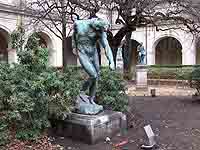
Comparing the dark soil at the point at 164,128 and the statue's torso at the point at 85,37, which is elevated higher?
the statue's torso at the point at 85,37

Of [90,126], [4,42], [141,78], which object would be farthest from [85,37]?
[4,42]

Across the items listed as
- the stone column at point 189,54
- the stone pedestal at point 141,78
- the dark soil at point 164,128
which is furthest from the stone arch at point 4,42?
the dark soil at point 164,128

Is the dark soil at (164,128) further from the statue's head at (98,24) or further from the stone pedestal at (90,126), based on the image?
the statue's head at (98,24)

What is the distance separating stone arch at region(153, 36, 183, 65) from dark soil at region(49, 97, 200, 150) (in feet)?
71.6

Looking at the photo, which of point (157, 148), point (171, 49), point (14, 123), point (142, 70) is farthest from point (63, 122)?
point (171, 49)

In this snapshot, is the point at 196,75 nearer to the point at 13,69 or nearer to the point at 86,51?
the point at 86,51

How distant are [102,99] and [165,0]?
5.05 m

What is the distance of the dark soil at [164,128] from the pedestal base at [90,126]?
12 centimetres

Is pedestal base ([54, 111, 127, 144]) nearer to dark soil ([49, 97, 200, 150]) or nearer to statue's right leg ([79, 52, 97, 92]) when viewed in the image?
dark soil ([49, 97, 200, 150])

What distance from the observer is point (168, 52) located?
3247cm

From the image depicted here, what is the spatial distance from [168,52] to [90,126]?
2780cm

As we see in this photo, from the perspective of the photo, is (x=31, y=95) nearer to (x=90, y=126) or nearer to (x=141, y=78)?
(x=90, y=126)

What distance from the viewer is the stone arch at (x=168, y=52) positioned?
3198cm

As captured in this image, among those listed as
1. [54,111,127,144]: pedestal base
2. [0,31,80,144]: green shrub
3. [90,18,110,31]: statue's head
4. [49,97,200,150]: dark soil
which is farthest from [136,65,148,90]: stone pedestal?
[90,18,110,31]: statue's head
